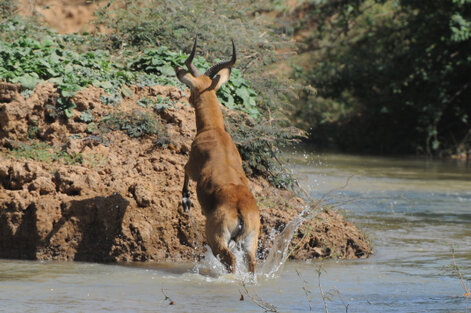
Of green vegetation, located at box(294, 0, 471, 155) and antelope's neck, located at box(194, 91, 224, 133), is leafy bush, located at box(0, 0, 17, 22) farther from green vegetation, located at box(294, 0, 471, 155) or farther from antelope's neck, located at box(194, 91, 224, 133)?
green vegetation, located at box(294, 0, 471, 155)

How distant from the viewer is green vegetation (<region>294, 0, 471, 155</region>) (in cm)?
2708

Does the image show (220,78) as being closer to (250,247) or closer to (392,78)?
(250,247)

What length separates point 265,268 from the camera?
964cm

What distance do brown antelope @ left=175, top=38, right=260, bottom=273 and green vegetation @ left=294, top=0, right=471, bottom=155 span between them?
55.8 feet

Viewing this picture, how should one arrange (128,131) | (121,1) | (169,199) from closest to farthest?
1. (169,199)
2. (128,131)
3. (121,1)

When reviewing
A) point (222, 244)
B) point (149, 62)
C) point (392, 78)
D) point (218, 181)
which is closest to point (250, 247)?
point (222, 244)

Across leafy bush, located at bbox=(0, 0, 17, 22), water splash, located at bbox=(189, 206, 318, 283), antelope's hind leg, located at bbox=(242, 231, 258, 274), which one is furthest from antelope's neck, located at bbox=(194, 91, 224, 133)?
leafy bush, located at bbox=(0, 0, 17, 22)

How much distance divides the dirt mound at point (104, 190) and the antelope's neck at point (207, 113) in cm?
112

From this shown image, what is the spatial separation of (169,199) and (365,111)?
20.5 meters

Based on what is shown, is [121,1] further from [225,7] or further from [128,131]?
[128,131]

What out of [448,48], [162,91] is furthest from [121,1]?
[448,48]

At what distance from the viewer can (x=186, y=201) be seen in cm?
1020

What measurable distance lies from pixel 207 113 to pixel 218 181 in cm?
128

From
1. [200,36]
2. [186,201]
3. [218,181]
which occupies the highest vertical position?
[200,36]
